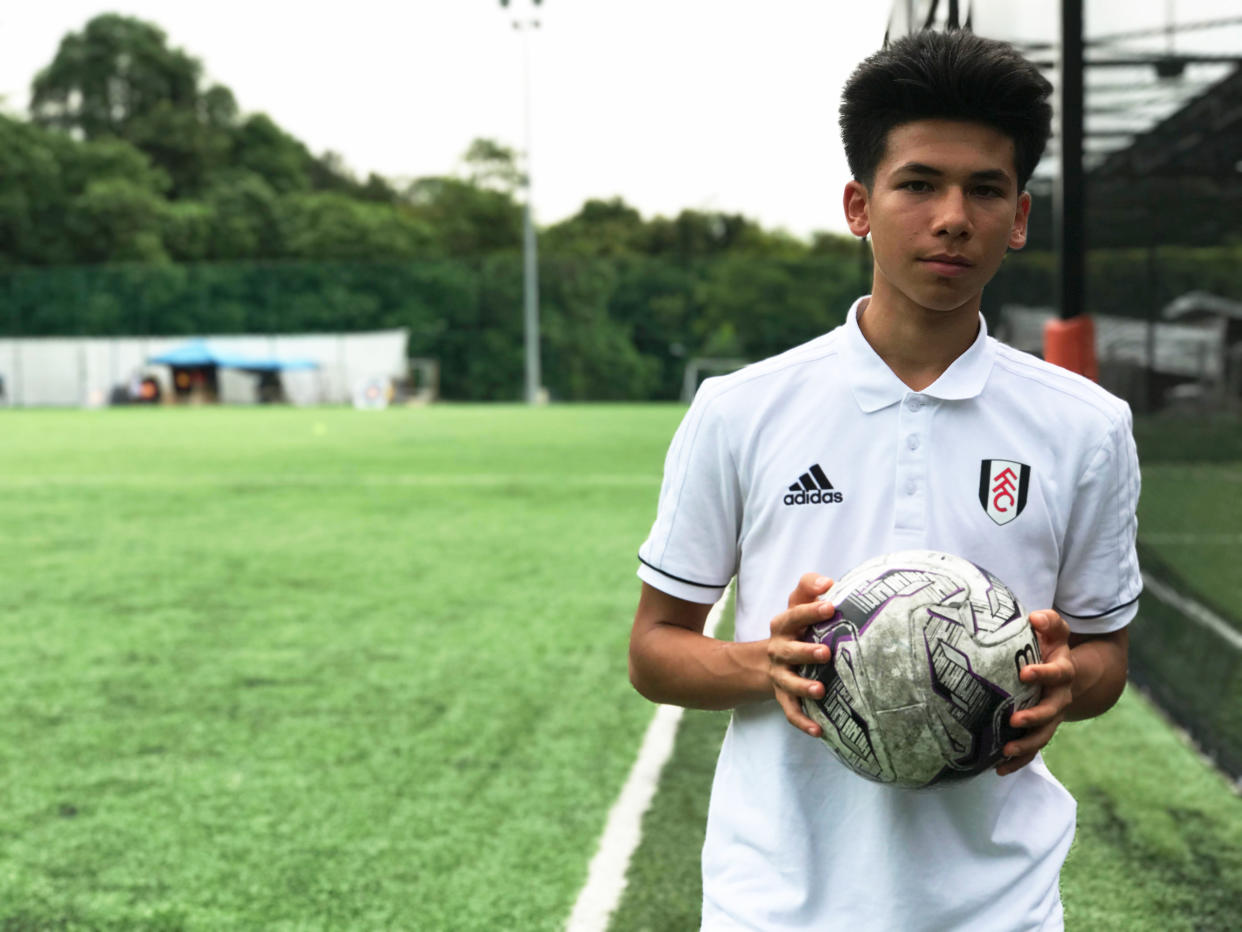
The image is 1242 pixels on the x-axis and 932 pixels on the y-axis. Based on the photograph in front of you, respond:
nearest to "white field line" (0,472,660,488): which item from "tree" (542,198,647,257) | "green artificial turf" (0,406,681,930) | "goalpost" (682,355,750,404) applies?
"green artificial turf" (0,406,681,930)

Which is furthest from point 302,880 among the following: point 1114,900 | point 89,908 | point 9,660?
point 9,660

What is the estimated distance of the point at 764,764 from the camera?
66.2 inches

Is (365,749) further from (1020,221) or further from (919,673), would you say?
(1020,221)

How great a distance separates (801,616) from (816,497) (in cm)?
21

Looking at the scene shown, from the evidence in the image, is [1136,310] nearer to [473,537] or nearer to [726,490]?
[473,537]

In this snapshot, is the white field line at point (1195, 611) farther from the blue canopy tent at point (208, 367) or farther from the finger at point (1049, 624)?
the blue canopy tent at point (208, 367)

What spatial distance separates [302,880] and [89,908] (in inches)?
20.1

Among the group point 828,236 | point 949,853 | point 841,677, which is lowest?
point 949,853

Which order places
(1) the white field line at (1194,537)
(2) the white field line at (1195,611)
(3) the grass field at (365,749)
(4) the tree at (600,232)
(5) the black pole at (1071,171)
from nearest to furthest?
(3) the grass field at (365,749)
(5) the black pole at (1071,171)
(2) the white field line at (1195,611)
(1) the white field line at (1194,537)
(4) the tree at (600,232)

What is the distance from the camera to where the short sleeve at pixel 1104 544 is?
165cm

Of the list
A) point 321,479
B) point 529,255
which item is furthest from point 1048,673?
point 529,255

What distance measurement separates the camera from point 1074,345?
14.3 feet

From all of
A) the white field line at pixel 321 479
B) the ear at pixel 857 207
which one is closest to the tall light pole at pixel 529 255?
the white field line at pixel 321 479

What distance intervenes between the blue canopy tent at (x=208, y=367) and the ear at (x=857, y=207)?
1552 inches
